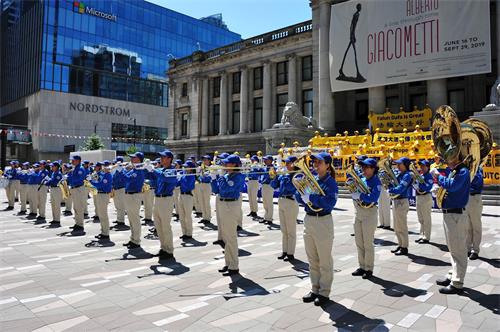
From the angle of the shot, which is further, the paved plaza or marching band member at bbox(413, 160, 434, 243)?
marching band member at bbox(413, 160, 434, 243)

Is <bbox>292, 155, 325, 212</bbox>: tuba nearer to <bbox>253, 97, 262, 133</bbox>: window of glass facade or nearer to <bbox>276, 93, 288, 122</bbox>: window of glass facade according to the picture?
<bbox>276, 93, 288, 122</bbox>: window of glass facade

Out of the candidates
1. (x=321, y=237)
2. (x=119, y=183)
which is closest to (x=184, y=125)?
(x=119, y=183)

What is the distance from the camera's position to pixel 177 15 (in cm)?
7706

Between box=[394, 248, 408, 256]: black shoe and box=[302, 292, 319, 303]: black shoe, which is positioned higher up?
box=[394, 248, 408, 256]: black shoe

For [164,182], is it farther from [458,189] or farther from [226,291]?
[458,189]

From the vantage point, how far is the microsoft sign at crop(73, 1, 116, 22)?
61.4 meters

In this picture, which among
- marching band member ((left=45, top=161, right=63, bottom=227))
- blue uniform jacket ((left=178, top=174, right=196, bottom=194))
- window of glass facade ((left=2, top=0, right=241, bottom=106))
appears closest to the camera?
blue uniform jacket ((left=178, top=174, right=196, bottom=194))

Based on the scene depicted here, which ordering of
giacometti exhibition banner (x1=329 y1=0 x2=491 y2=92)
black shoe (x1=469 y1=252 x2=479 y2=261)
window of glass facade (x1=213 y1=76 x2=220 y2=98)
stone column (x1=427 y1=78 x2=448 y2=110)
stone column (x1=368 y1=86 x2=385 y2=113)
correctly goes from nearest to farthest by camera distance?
black shoe (x1=469 y1=252 x2=479 y2=261) < giacometti exhibition banner (x1=329 y1=0 x2=491 y2=92) < stone column (x1=427 y1=78 x2=448 y2=110) < stone column (x1=368 y1=86 x2=385 y2=113) < window of glass facade (x1=213 y1=76 x2=220 y2=98)

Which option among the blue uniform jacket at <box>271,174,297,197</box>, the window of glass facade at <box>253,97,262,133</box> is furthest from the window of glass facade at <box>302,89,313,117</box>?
the blue uniform jacket at <box>271,174,297,197</box>

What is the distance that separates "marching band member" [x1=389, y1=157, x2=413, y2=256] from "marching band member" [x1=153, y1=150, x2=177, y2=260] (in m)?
5.11

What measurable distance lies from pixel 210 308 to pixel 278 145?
2180 cm

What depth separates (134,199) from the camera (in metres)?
9.51

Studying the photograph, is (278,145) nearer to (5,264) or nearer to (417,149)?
(417,149)

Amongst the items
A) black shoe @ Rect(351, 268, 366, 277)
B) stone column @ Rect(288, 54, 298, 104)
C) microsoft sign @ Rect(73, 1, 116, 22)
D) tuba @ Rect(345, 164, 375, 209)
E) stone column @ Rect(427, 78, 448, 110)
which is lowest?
black shoe @ Rect(351, 268, 366, 277)
